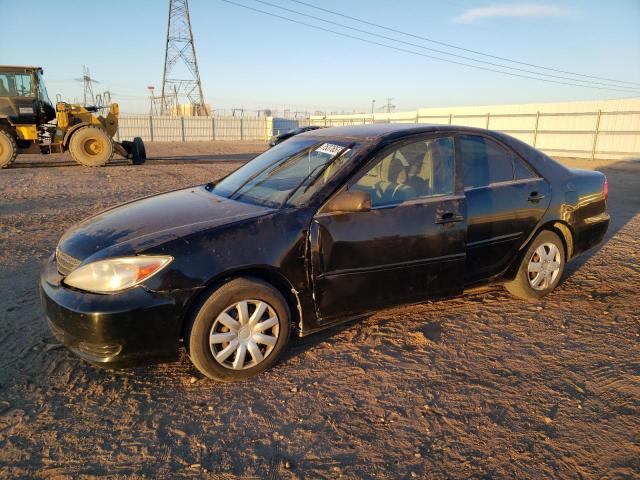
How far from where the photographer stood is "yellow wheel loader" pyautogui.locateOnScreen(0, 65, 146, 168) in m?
13.1

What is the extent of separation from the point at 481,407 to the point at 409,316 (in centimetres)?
123

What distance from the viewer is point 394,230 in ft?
10.5

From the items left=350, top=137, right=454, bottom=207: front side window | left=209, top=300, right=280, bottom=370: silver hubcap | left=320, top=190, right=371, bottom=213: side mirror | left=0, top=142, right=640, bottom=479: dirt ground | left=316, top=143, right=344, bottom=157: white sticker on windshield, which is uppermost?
left=316, top=143, right=344, bottom=157: white sticker on windshield

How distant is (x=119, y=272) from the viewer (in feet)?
8.54

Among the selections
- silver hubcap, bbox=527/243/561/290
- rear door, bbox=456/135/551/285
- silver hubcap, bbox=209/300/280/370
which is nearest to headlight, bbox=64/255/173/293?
silver hubcap, bbox=209/300/280/370

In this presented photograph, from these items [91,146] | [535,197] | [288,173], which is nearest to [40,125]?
[91,146]

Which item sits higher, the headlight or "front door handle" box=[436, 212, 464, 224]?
"front door handle" box=[436, 212, 464, 224]

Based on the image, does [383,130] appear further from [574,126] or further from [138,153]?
[574,126]

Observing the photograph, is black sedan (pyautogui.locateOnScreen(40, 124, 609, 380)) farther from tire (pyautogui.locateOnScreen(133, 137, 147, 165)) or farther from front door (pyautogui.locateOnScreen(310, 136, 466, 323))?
tire (pyautogui.locateOnScreen(133, 137, 147, 165))

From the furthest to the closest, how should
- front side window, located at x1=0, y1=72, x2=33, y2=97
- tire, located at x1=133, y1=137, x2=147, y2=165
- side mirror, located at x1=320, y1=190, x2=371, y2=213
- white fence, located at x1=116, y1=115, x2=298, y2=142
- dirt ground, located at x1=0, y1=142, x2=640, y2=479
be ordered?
white fence, located at x1=116, y1=115, x2=298, y2=142, tire, located at x1=133, y1=137, x2=147, y2=165, front side window, located at x1=0, y1=72, x2=33, y2=97, side mirror, located at x1=320, y1=190, x2=371, y2=213, dirt ground, located at x1=0, y1=142, x2=640, y2=479

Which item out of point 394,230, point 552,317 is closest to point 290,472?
point 394,230

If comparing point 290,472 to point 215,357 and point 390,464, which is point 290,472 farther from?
point 215,357

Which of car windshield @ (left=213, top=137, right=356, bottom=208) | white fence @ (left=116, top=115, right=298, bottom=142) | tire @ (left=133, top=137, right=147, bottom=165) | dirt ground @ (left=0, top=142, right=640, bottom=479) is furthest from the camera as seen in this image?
white fence @ (left=116, top=115, right=298, bottom=142)

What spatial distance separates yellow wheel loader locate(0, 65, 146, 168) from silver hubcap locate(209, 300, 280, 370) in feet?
43.1
